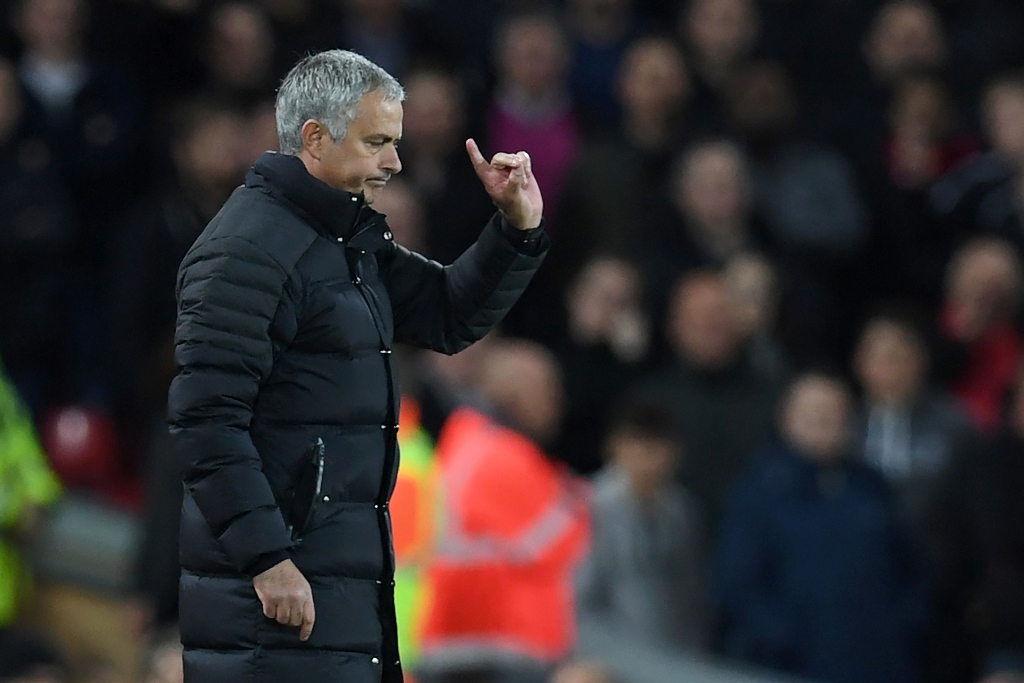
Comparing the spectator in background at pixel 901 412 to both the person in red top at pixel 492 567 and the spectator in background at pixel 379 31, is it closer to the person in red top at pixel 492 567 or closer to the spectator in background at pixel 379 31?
the person in red top at pixel 492 567

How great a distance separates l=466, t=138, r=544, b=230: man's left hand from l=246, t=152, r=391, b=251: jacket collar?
0.27 metres

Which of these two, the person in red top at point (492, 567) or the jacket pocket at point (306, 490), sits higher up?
the jacket pocket at point (306, 490)

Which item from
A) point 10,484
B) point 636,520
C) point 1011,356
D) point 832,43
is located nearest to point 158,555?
point 10,484

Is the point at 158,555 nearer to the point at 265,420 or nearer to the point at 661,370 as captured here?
the point at 661,370

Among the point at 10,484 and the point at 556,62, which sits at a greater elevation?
the point at 556,62

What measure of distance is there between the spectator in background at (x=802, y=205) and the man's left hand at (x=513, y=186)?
513 cm

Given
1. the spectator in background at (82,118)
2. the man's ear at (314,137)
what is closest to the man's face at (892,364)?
the spectator in background at (82,118)

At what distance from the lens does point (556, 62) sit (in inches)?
403

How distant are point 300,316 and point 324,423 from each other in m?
0.22

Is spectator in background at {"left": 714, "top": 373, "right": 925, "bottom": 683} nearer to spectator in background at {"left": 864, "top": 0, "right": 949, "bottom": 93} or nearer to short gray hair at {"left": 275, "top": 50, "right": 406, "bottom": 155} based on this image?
spectator in background at {"left": 864, "top": 0, "right": 949, "bottom": 93}

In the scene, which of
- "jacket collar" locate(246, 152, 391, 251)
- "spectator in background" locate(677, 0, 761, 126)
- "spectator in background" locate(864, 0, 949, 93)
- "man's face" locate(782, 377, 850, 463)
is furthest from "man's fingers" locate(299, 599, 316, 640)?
"spectator in background" locate(864, 0, 949, 93)

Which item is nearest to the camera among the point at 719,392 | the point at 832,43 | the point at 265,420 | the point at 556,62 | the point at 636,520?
the point at 265,420

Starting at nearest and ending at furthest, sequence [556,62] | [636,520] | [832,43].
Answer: [636,520] < [556,62] < [832,43]

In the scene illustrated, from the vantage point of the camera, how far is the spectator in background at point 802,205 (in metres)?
9.58
